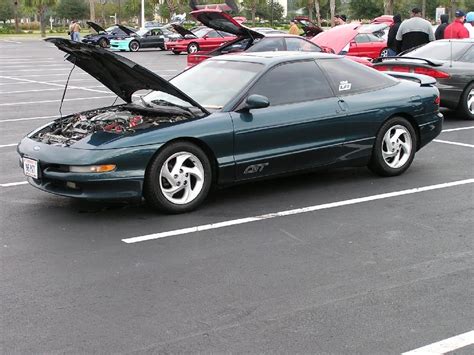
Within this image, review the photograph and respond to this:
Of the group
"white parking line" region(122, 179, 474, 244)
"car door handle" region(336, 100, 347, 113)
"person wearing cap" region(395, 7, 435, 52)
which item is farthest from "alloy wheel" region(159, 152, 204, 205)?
"person wearing cap" region(395, 7, 435, 52)

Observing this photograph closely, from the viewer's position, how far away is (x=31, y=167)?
6566 mm

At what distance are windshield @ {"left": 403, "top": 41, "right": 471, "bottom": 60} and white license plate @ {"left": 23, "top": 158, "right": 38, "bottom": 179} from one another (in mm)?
8168

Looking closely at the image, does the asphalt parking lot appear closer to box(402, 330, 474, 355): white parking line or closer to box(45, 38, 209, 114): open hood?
box(402, 330, 474, 355): white parking line

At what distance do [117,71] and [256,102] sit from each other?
1492mm

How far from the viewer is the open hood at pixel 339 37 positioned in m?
14.2

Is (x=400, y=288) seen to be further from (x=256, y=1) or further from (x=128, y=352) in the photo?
(x=256, y=1)

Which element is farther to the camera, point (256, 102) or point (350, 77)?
point (350, 77)

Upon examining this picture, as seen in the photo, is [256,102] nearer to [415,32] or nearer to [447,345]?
[447,345]

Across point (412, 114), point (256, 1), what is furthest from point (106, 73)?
point (256, 1)

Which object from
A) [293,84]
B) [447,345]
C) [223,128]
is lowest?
[447,345]

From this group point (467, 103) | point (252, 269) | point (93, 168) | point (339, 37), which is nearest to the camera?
point (252, 269)

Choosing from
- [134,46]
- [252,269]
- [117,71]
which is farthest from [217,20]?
[134,46]

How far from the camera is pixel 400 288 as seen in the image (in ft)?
15.8

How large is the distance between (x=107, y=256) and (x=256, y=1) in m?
82.2
